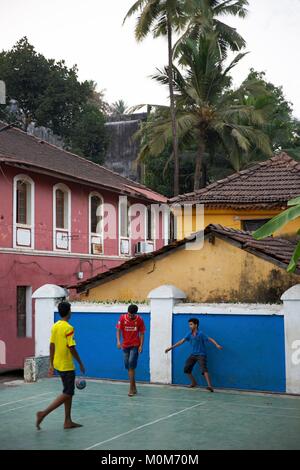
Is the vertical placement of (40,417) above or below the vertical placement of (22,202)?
below

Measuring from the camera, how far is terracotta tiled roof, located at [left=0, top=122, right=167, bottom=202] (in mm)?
21609

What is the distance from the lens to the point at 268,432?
29.7ft

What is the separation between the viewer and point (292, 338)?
1222 centimetres

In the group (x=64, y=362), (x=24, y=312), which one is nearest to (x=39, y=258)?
(x=24, y=312)

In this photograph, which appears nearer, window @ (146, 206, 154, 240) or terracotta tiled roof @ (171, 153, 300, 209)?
terracotta tiled roof @ (171, 153, 300, 209)

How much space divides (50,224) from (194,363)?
36.8ft

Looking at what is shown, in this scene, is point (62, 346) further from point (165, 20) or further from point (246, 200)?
point (165, 20)

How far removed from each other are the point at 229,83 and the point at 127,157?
12051mm

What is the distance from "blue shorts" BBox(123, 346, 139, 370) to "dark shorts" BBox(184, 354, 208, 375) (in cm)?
109

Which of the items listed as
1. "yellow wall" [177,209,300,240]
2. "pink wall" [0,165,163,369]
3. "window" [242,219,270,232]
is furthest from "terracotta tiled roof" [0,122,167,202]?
"window" [242,219,270,232]

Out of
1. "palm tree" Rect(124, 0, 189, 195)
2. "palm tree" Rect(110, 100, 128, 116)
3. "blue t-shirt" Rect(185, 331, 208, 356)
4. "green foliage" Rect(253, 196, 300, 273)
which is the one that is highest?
"palm tree" Rect(110, 100, 128, 116)

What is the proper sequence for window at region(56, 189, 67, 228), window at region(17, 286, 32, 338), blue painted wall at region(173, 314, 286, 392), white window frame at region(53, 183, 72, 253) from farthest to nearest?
window at region(56, 189, 67, 228), white window frame at region(53, 183, 72, 253), window at region(17, 286, 32, 338), blue painted wall at region(173, 314, 286, 392)

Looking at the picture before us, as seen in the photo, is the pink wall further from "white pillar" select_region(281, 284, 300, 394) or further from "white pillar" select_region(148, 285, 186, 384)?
"white pillar" select_region(281, 284, 300, 394)

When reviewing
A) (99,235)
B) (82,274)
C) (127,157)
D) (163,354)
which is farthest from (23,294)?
(127,157)
